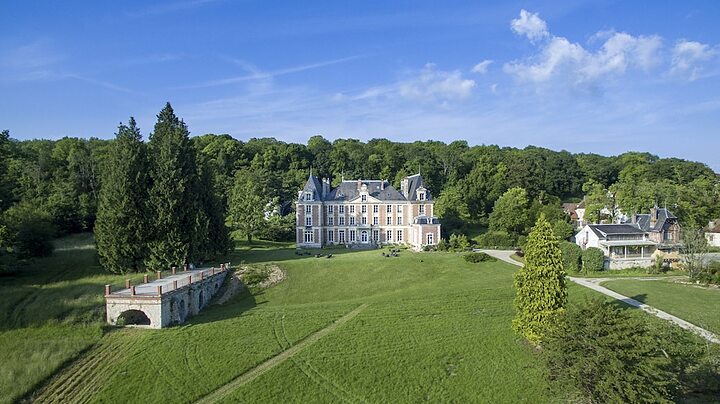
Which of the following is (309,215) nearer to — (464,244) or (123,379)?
(464,244)

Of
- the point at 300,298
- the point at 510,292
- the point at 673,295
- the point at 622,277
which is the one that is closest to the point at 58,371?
the point at 300,298

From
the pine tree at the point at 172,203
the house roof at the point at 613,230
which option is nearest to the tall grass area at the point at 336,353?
the pine tree at the point at 172,203

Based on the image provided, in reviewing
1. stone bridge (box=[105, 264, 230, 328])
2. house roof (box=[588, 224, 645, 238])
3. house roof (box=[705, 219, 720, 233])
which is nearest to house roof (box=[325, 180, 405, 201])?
house roof (box=[588, 224, 645, 238])

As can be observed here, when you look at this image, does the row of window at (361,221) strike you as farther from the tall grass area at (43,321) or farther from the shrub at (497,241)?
the tall grass area at (43,321)

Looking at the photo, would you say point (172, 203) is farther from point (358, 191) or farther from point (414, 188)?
point (414, 188)

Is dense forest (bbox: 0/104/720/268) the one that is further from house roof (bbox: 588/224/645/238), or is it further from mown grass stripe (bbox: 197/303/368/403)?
Result: mown grass stripe (bbox: 197/303/368/403)

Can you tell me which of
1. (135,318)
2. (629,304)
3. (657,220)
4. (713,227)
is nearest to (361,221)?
(135,318)
